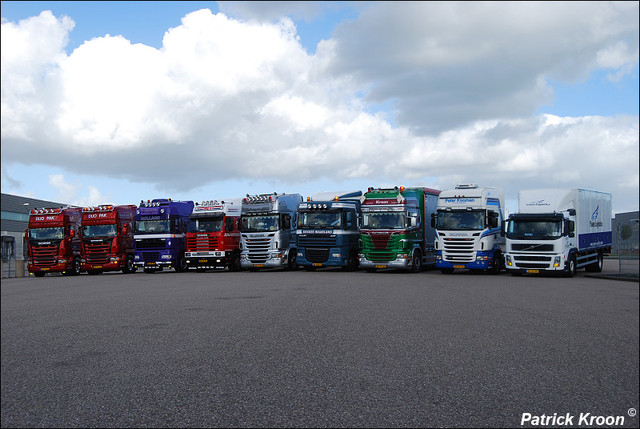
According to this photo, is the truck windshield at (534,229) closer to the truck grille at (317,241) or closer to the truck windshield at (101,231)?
the truck grille at (317,241)

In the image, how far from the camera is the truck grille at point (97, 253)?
107 ft

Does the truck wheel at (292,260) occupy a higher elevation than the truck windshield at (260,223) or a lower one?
lower

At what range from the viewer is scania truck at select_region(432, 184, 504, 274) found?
84.4 ft

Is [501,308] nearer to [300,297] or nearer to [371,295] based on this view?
[371,295]

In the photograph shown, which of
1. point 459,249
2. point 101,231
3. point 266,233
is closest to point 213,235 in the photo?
point 266,233

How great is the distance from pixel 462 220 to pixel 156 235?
1519 centimetres

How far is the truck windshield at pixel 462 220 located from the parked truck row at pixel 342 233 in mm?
41

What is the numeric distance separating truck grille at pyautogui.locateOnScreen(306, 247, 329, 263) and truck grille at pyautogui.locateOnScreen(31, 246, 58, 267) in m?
13.4

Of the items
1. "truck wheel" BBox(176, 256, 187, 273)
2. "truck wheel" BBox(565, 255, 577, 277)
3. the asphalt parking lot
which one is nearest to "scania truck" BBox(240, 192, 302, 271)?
"truck wheel" BBox(176, 256, 187, 273)

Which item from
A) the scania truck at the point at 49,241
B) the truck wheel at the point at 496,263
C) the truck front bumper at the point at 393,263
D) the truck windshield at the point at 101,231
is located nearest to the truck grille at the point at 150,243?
the truck windshield at the point at 101,231

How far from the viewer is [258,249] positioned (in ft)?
99.5

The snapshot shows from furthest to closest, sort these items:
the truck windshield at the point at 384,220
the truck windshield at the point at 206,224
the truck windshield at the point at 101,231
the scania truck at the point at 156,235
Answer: the truck windshield at the point at 101,231 → the scania truck at the point at 156,235 → the truck windshield at the point at 206,224 → the truck windshield at the point at 384,220

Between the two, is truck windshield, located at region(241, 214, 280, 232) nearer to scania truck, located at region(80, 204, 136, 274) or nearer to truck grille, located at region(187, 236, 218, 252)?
truck grille, located at region(187, 236, 218, 252)

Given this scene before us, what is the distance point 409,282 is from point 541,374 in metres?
14.1
